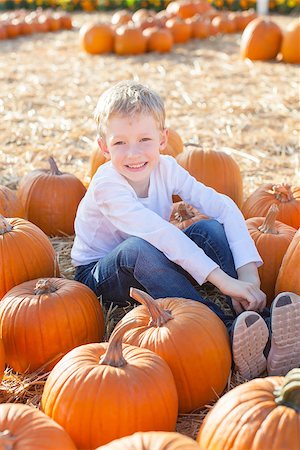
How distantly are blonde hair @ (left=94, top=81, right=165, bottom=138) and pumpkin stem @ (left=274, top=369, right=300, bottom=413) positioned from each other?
1.54 meters

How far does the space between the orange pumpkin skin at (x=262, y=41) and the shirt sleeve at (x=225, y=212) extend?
22.2ft

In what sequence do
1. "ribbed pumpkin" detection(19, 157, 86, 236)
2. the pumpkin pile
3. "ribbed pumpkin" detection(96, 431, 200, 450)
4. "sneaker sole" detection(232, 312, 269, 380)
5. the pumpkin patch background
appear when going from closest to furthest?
"ribbed pumpkin" detection(96, 431, 200, 450), "sneaker sole" detection(232, 312, 269, 380), "ribbed pumpkin" detection(19, 157, 86, 236), the pumpkin patch background, the pumpkin pile

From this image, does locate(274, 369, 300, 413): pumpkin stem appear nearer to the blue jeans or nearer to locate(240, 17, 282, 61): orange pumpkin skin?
the blue jeans

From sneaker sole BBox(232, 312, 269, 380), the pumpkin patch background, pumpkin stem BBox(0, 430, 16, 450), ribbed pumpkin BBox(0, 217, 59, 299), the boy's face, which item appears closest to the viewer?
pumpkin stem BBox(0, 430, 16, 450)

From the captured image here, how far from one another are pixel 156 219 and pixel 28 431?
1315 mm

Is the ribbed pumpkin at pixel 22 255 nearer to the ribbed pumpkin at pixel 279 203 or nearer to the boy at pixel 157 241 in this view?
the boy at pixel 157 241

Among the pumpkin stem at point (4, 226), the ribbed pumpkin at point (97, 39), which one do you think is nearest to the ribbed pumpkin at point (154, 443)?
the pumpkin stem at point (4, 226)

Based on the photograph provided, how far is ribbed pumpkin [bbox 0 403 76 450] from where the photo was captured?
Result: 6.57 ft

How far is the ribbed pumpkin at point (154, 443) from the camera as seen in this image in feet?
5.97

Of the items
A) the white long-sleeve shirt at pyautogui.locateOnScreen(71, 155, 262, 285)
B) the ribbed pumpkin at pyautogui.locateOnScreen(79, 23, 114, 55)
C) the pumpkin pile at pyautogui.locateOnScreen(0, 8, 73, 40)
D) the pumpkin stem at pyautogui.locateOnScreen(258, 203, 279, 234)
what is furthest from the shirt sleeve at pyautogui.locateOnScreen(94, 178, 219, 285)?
the pumpkin pile at pyautogui.locateOnScreen(0, 8, 73, 40)

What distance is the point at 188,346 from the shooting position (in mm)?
2670

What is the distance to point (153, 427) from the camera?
2.37m

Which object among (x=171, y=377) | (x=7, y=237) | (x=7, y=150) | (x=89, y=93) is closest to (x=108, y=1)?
(x=89, y=93)

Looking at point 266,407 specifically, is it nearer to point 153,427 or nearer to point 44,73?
point 153,427
